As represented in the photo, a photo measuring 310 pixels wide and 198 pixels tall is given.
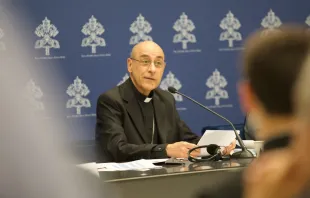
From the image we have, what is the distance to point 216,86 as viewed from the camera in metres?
5.32

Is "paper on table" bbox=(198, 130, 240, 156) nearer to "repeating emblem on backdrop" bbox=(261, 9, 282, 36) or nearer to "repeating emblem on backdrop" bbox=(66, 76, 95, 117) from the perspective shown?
"repeating emblem on backdrop" bbox=(66, 76, 95, 117)

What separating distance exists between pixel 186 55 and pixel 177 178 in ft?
9.30

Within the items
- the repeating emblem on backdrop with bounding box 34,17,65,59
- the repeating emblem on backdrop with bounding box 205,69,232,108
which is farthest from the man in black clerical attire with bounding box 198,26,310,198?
the repeating emblem on backdrop with bounding box 205,69,232,108

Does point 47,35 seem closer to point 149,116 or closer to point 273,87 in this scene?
point 149,116

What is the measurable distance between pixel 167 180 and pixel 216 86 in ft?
9.62

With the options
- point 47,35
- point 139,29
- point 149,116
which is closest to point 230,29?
point 139,29

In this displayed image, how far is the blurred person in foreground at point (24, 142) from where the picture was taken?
0.53 m

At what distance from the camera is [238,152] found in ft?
9.96

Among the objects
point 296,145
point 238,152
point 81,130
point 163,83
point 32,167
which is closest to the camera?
point 296,145

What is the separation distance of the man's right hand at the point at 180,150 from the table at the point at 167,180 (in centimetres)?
33

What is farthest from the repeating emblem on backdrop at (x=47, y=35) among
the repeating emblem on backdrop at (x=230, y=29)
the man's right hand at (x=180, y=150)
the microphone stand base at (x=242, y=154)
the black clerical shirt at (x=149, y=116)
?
the microphone stand base at (x=242, y=154)

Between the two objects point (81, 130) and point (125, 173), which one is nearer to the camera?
point (125, 173)

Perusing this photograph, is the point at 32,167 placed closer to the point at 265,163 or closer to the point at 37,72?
the point at 37,72

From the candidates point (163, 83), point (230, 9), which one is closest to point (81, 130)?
point (163, 83)
